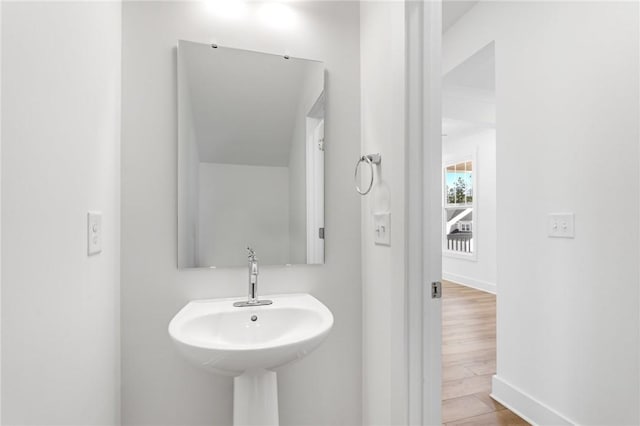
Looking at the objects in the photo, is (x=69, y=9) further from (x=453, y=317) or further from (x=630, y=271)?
(x=453, y=317)

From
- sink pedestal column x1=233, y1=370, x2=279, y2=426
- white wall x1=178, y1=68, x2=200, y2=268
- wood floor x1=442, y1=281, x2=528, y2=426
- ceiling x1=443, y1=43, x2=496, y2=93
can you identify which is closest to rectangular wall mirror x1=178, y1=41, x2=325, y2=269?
white wall x1=178, y1=68, x2=200, y2=268

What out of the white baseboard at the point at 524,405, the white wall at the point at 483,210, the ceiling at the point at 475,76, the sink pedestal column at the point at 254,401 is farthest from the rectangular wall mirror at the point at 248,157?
the white wall at the point at 483,210

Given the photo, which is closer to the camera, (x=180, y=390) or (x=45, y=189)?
(x=45, y=189)

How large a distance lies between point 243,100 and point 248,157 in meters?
0.25

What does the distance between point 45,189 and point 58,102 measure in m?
0.21

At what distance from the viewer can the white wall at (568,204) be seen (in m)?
1.36

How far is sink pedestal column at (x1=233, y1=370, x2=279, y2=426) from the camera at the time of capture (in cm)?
110

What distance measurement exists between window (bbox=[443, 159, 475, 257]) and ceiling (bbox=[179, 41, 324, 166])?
4300mm

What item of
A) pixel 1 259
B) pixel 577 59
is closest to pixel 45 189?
pixel 1 259

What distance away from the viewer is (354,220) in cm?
156

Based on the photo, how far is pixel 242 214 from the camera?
1.43 meters

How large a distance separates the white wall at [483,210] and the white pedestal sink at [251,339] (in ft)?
13.6

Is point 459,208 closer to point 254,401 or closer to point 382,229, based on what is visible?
point 382,229

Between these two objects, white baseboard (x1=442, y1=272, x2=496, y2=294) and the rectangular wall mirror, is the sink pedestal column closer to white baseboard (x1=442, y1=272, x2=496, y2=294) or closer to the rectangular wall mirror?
the rectangular wall mirror
